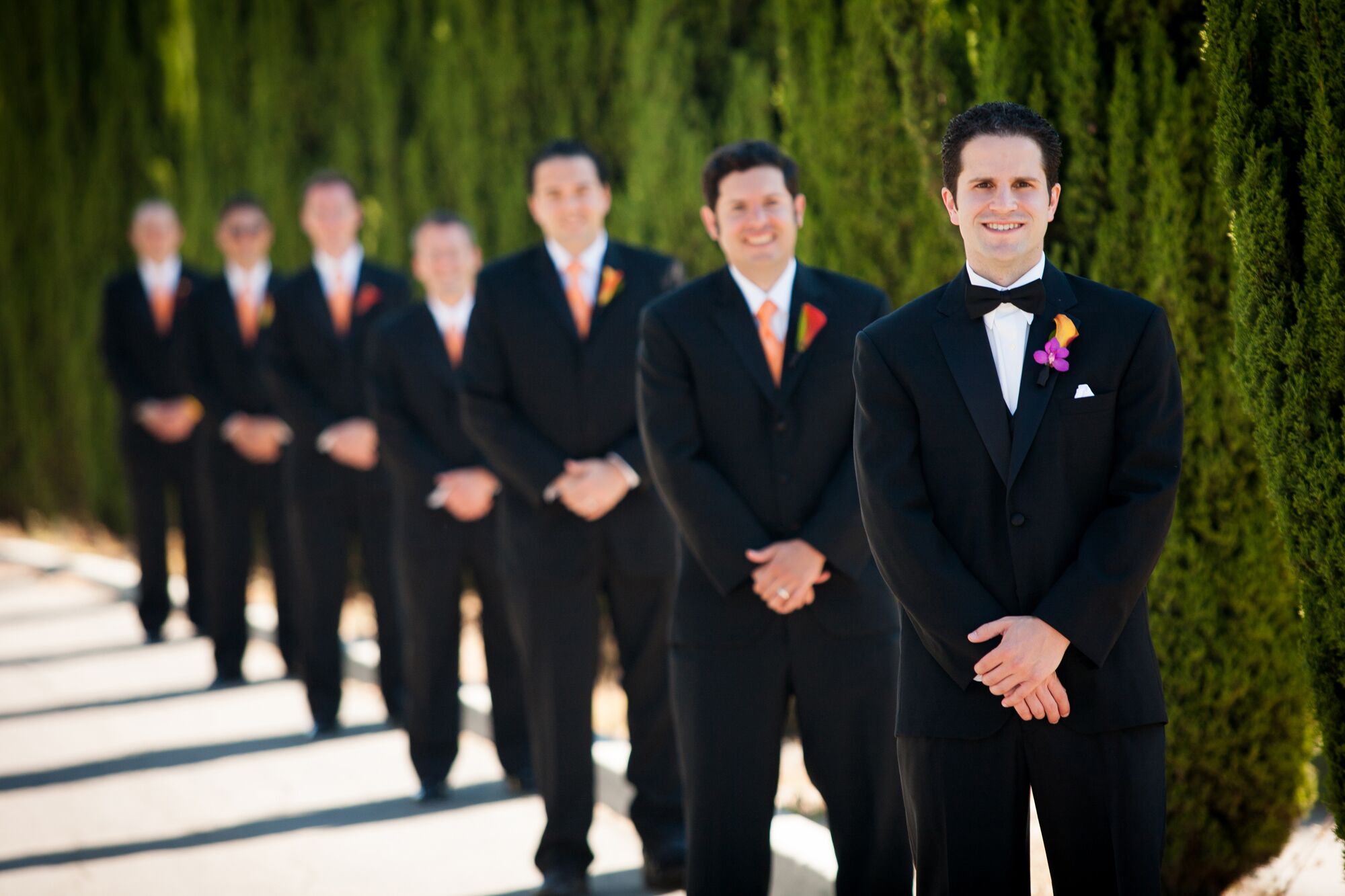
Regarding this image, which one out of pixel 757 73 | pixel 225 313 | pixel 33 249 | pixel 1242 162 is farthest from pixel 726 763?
pixel 33 249

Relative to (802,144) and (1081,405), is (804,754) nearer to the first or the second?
(1081,405)

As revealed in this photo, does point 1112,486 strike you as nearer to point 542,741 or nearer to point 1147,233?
point 1147,233

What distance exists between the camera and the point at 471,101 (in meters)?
10.2

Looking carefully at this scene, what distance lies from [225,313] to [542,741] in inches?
209

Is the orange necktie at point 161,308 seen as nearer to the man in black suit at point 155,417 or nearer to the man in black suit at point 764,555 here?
the man in black suit at point 155,417

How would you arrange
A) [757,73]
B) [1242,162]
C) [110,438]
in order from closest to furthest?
[1242,162] → [757,73] → [110,438]

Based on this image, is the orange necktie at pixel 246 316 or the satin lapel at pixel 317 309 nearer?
the satin lapel at pixel 317 309

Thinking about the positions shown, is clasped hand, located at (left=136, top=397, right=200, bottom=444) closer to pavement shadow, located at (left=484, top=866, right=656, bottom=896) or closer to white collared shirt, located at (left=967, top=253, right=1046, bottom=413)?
pavement shadow, located at (left=484, top=866, right=656, bottom=896)

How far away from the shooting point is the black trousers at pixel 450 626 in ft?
22.9

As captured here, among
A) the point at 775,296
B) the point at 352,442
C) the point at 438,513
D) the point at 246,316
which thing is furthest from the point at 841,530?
the point at 246,316

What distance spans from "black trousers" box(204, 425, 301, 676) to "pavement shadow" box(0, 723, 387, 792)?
150 centimetres

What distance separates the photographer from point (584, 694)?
549 cm

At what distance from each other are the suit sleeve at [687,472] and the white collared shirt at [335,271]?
4219 mm

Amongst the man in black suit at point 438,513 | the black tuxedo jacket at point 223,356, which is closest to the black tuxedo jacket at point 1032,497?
the man in black suit at point 438,513
